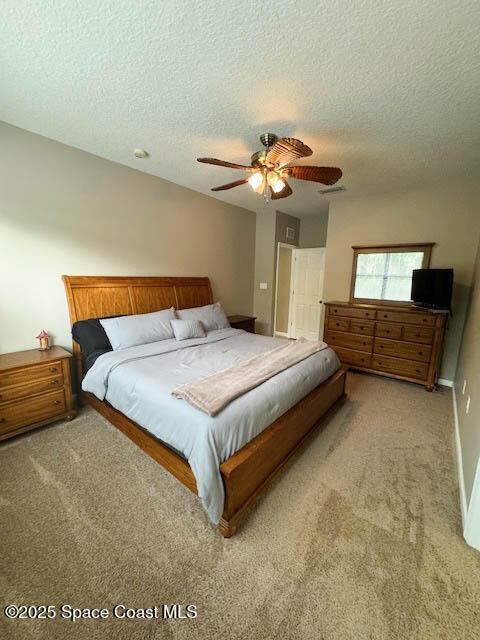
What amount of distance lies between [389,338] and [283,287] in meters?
2.69

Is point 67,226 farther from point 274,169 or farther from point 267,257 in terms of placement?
point 267,257

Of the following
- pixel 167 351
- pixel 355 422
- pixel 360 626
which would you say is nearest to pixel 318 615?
pixel 360 626

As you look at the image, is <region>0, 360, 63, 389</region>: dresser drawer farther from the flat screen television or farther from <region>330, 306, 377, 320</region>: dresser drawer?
the flat screen television

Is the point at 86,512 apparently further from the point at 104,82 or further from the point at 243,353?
the point at 104,82

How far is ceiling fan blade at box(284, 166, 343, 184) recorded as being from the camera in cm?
216

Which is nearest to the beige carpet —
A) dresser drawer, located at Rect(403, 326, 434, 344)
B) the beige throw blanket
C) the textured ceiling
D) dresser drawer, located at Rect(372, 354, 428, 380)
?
the beige throw blanket

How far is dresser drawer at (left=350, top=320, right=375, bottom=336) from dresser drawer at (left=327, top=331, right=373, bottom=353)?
2.6 inches

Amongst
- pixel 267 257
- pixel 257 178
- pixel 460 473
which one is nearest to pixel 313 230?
pixel 267 257

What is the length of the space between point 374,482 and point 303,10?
2.84 m

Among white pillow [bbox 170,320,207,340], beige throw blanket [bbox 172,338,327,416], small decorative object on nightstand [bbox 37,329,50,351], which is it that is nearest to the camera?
beige throw blanket [bbox 172,338,327,416]

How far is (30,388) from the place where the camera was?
229cm

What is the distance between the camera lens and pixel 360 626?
3.64 ft

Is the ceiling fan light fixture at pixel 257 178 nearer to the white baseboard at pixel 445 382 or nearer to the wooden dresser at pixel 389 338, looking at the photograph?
the wooden dresser at pixel 389 338

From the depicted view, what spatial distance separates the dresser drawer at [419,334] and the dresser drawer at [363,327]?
0.41 metres
